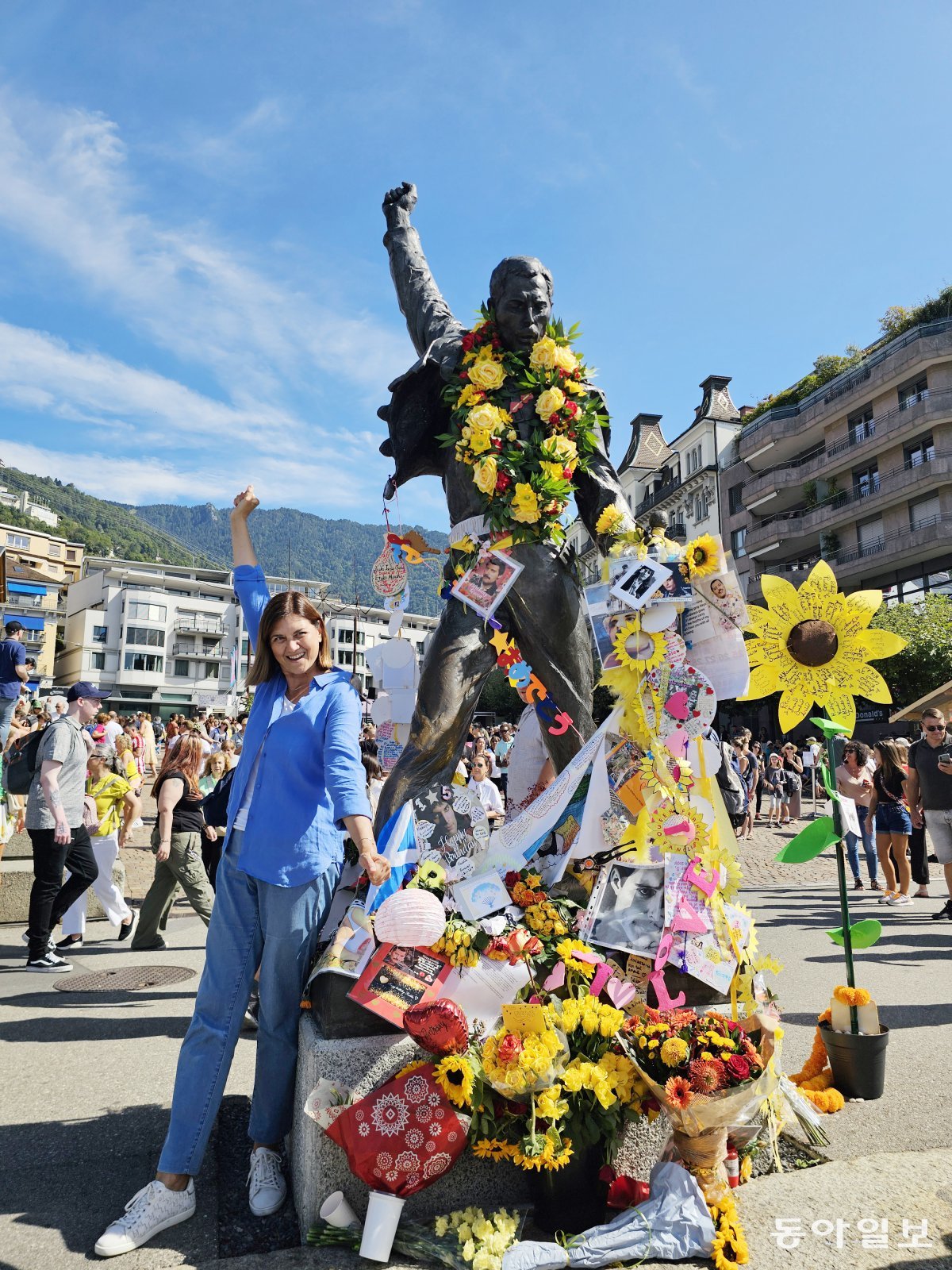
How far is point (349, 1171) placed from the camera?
240cm

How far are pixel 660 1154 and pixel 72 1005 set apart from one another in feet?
12.5

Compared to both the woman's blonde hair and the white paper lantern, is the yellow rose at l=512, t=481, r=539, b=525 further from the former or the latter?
the white paper lantern

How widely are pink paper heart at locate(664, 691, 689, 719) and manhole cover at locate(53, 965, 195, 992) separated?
409cm

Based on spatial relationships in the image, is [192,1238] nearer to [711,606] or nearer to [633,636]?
[633,636]

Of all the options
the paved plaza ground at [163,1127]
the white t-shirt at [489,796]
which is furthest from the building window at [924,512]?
the paved plaza ground at [163,1127]

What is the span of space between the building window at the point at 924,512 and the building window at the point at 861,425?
3674mm

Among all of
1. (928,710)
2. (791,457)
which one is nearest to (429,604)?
(791,457)

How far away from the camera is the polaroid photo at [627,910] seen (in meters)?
2.90

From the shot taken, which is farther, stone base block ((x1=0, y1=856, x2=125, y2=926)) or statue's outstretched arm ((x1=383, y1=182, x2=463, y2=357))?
stone base block ((x1=0, y1=856, x2=125, y2=926))

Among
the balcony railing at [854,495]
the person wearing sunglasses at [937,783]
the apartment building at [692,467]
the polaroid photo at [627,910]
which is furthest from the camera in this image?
the apartment building at [692,467]

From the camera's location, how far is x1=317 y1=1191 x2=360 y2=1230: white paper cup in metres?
2.32

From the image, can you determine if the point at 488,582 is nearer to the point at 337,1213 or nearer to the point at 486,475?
the point at 486,475

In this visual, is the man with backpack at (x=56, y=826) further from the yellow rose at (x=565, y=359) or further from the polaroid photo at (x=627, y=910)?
the yellow rose at (x=565, y=359)

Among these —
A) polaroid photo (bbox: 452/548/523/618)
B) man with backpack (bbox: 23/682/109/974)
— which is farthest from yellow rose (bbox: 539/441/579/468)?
man with backpack (bbox: 23/682/109/974)
